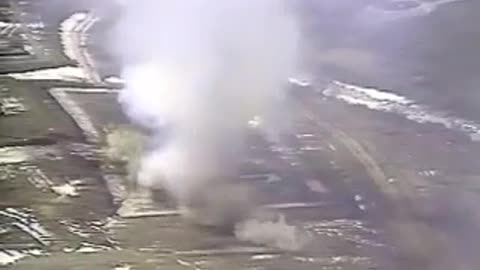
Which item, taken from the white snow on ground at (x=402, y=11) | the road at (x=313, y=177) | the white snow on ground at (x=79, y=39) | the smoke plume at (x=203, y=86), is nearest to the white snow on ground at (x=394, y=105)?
the road at (x=313, y=177)

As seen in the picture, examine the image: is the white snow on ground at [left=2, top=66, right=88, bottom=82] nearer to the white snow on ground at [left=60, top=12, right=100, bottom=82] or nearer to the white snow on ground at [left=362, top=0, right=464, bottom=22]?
the white snow on ground at [left=60, top=12, right=100, bottom=82]

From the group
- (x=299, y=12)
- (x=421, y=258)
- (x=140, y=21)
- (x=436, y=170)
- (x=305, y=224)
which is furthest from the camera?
(x=299, y=12)

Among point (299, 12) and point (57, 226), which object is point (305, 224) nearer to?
point (57, 226)

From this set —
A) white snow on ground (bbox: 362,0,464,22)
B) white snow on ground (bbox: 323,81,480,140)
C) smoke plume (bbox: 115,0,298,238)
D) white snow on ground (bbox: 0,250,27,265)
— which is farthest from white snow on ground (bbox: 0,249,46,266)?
white snow on ground (bbox: 362,0,464,22)

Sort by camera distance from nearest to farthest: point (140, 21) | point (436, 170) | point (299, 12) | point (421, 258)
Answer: point (421, 258) → point (436, 170) → point (140, 21) → point (299, 12)

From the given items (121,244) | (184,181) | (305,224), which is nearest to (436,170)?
(305,224)

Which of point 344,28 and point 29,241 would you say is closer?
point 29,241
